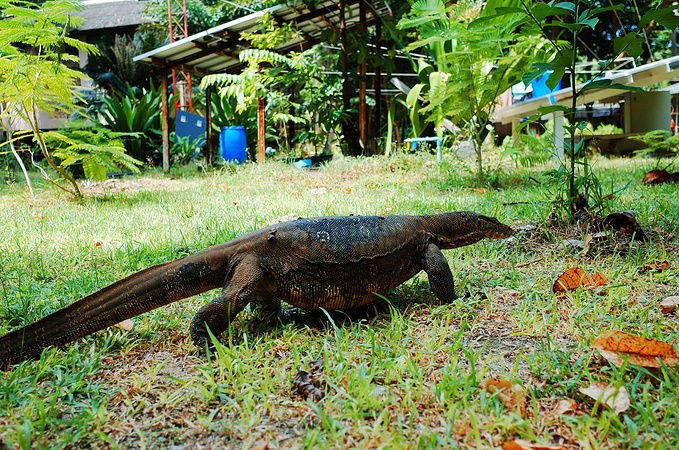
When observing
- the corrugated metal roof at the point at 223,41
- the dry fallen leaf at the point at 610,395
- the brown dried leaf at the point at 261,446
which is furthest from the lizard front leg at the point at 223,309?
the corrugated metal roof at the point at 223,41

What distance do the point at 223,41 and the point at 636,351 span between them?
10368 millimetres

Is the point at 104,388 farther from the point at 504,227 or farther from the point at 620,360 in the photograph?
the point at 504,227

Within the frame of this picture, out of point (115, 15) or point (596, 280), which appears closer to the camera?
point (596, 280)

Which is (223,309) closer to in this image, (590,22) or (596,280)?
(596,280)

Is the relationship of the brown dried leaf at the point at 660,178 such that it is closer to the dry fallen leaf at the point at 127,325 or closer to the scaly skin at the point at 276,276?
the scaly skin at the point at 276,276

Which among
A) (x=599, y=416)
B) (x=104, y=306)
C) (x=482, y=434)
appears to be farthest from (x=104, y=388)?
(x=599, y=416)

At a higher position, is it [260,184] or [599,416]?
[260,184]

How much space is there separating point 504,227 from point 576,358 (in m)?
1.21

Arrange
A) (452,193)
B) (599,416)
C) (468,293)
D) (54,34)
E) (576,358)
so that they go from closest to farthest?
(599,416)
(576,358)
(468,293)
(54,34)
(452,193)

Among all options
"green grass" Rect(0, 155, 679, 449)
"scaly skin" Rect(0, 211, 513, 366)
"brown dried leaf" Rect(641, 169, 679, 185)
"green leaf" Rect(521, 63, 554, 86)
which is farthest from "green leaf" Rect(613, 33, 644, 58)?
"brown dried leaf" Rect(641, 169, 679, 185)

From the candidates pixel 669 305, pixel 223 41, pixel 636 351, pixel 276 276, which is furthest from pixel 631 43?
pixel 223 41

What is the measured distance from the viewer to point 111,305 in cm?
217

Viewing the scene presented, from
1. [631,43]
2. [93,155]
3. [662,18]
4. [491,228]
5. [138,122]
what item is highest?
[138,122]

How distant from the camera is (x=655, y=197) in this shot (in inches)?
180
